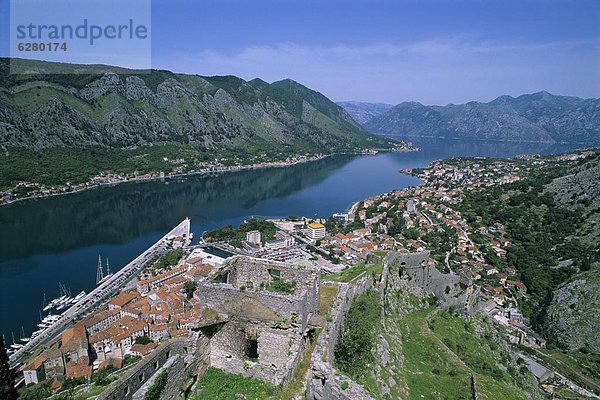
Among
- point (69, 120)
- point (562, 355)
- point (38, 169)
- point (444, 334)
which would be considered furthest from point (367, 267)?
point (69, 120)

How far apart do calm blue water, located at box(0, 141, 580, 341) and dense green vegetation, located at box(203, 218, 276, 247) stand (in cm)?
511

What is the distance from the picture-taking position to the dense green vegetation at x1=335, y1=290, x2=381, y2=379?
9.44 metres

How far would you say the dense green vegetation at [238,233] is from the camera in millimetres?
68188

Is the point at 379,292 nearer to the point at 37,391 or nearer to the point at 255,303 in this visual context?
the point at 255,303

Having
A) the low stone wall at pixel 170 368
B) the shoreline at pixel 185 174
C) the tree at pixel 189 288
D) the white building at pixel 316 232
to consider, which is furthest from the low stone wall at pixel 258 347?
the shoreline at pixel 185 174

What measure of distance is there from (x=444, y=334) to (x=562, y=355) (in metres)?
22.0

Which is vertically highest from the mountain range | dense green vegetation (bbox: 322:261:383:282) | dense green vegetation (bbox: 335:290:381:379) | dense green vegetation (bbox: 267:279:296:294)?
the mountain range

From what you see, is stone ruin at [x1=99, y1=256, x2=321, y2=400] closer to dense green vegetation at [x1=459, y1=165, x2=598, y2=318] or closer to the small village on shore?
the small village on shore

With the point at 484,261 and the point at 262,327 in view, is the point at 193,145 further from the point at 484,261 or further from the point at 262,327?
the point at 262,327

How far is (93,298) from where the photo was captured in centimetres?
4612

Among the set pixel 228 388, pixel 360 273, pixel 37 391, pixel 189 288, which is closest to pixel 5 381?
pixel 37 391

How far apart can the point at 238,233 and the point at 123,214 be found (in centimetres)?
3019

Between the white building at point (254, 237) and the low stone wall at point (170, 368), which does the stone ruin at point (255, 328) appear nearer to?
the low stone wall at point (170, 368)

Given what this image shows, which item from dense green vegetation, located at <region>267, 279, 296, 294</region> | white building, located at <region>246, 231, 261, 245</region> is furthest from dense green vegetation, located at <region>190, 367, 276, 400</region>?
white building, located at <region>246, 231, 261, 245</region>
